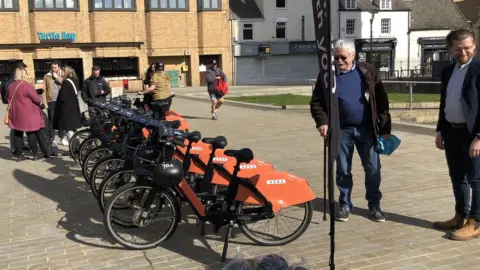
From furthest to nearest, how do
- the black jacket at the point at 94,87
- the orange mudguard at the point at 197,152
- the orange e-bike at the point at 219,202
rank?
the black jacket at the point at 94,87 → the orange mudguard at the point at 197,152 → the orange e-bike at the point at 219,202

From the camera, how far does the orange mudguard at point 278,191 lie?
4.31 m

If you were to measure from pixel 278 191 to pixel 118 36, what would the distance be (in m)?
36.3

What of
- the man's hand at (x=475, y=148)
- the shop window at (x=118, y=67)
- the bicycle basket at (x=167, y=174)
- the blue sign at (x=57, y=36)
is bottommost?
the bicycle basket at (x=167, y=174)

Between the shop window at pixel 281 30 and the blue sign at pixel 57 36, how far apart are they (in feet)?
60.6

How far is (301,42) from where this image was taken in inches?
1796

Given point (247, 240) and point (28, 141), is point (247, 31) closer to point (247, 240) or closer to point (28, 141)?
point (28, 141)

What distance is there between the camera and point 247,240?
4.66m

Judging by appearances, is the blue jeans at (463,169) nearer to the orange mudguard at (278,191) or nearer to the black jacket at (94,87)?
the orange mudguard at (278,191)

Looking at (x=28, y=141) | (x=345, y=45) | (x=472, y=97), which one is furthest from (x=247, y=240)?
(x=28, y=141)

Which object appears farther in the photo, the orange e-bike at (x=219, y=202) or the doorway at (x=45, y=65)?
the doorway at (x=45, y=65)

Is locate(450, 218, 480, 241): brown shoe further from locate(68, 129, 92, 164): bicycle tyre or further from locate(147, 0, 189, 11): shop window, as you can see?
locate(147, 0, 189, 11): shop window

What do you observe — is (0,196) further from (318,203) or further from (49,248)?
(318,203)

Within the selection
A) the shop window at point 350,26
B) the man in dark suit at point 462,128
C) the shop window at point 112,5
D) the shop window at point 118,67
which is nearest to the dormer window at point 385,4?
the shop window at point 350,26

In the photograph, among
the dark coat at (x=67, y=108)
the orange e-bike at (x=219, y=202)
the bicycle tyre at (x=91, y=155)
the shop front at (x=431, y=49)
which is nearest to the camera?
the orange e-bike at (x=219, y=202)
